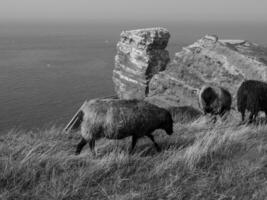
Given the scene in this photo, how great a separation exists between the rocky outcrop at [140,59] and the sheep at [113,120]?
1593 inches

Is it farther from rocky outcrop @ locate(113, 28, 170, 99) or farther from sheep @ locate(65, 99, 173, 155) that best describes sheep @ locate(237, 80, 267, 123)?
rocky outcrop @ locate(113, 28, 170, 99)

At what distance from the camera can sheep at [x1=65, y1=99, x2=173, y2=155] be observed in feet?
27.3

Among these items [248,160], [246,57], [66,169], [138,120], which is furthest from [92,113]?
[246,57]

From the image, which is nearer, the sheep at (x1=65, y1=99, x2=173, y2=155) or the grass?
the grass

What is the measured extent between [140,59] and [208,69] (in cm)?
3509

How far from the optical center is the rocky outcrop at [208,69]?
1841 centimetres

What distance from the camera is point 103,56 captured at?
115125mm

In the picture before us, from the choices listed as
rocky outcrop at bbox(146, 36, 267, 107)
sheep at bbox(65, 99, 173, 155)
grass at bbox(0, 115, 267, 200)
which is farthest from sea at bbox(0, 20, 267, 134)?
grass at bbox(0, 115, 267, 200)

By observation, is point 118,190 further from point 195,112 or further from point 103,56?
point 103,56

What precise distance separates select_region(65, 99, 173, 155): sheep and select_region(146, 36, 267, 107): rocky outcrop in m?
10.00

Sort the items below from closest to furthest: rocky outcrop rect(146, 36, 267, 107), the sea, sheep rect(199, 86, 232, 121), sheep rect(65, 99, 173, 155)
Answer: sheep rect(65, 99, 173, 155), sheep rect(199, 86, 232, 121), rocky outcrop rect(146, 36, 267, 107), the sea

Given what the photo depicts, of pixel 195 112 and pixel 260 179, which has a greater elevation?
pixel 260 179

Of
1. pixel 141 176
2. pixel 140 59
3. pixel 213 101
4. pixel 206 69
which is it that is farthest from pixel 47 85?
pixel 141 176

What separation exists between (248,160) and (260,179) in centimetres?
89
